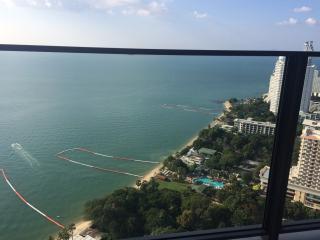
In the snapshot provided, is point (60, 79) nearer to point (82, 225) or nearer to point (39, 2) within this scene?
point (82, 225)

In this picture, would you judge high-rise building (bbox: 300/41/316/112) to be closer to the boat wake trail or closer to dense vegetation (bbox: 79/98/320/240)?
dense vegetation (bbox: 79/98/320/240)

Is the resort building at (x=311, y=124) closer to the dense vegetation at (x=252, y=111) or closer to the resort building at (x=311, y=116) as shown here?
the resort building at (x=311, y=116)

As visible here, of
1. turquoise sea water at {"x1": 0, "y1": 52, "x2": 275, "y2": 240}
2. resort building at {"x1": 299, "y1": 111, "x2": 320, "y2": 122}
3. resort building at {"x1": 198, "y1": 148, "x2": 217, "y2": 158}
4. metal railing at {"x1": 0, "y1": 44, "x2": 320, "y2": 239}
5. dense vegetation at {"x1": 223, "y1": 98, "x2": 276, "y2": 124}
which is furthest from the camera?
turquoise sea water at {"x1": 0, "y1": 52, "x2": 275, "y2": 240}

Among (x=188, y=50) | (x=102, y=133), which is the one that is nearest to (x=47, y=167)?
(x=102, y=133)

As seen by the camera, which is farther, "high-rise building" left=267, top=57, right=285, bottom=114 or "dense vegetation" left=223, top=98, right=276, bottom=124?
"dense vegetation" left=223, top=98, right=276, bottom=124

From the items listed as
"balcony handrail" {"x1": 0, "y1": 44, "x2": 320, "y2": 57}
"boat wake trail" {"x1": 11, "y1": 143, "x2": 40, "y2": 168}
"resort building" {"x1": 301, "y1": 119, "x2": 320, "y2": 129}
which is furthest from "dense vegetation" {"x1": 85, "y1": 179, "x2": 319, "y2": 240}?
"boat wake trail" {"x1": 11, "y1": 143, "x2": 40, "y2": 168}

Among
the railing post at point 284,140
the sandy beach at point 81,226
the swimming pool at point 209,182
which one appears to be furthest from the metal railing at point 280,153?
the sandy beach at point 81,226

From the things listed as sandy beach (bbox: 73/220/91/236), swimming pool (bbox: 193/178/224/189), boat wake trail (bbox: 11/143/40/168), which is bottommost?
sandy beach (bbox: 73/220/91/236)
